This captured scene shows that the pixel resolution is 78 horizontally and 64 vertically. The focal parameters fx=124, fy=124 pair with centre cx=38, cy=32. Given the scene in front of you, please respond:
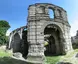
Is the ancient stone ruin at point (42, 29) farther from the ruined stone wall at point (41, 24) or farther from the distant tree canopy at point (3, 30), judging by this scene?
the distant tree canopy at point (3, 30)

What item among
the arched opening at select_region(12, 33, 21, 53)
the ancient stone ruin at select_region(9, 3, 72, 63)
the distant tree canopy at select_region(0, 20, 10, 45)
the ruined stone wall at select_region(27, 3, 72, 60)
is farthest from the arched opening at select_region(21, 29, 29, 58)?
the distant tree canopy at select_region(0, 20, 10, 45)

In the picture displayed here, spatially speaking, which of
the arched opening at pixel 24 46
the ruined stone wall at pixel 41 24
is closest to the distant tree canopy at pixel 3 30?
the arched opening at pixel 24 46

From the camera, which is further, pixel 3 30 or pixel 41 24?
pixel 3 30

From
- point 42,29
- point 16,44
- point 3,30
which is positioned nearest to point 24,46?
point 16,44

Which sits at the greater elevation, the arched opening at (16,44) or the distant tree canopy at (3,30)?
the distant tree canopy at (3,30)

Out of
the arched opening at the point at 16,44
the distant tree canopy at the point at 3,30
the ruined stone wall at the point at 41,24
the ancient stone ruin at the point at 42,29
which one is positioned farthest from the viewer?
the distant tree canopy at the point at 3,30

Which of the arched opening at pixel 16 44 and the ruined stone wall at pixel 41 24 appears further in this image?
the arched opening at pixel 16 44

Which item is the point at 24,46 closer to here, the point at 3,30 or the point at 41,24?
the point at 41,24

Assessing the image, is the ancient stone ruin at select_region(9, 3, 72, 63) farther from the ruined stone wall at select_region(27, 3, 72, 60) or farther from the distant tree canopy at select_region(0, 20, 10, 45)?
the distant tree canopy at select_region(0, 20, 10, 45)

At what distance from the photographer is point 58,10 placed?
21.1m

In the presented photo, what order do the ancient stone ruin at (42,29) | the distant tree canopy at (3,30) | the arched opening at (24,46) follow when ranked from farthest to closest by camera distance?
the distant tree canopy at (3,30) → the arched opening at (24,46) → the ancient stone ruin at (42,29)

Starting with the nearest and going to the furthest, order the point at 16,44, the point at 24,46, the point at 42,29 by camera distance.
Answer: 1. the point at 42,29
2. the point at 24,46
3. the point at 16,44

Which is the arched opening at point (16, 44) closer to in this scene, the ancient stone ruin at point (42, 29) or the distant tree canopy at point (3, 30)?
the ancient stone ruin at point (42, 29)

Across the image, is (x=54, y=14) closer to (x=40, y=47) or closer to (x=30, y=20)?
(x=30, y=20)
